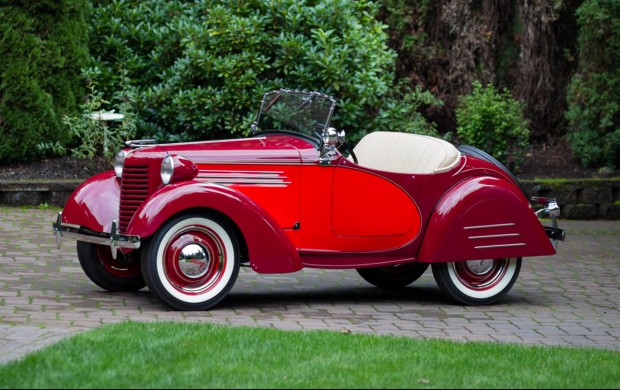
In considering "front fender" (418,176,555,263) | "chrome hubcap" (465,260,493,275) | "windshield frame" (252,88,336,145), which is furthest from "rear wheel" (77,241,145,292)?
"chrome hubcap" (465,260,493,275)

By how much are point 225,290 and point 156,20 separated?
7961 millimetres

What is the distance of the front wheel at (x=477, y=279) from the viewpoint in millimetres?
8227

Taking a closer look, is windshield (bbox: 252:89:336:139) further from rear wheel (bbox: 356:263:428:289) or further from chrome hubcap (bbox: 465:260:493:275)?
chrome hubcap (bbox: 465:260:493:275)

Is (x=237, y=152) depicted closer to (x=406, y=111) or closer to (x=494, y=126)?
(x=406, y=111)

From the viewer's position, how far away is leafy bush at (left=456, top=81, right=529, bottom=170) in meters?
14.3

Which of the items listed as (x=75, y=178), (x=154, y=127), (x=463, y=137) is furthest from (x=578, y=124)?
(x=75, y=178)

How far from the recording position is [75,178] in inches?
532

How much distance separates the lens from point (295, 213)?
25.9ft

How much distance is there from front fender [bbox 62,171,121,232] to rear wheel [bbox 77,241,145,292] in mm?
289

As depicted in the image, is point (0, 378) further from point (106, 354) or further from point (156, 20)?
point (156, 20)

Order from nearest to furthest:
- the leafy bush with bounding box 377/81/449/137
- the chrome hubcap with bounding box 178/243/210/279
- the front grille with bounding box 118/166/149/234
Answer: the chrome hubcap with bounding box 178/243/210/279
the front grille with bounding box 118/166/149/234
the leafy bush with bounding box 377/81/449/137


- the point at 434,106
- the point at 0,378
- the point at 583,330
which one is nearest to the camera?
the point at 0,378

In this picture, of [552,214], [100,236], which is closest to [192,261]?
[100,236]

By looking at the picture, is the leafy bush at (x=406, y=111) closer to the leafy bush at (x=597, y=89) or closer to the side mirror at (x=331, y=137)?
the leafy bush at (x=597, y=89)
